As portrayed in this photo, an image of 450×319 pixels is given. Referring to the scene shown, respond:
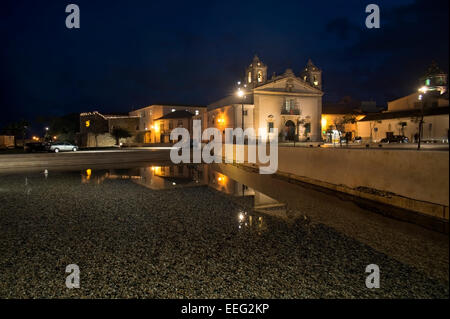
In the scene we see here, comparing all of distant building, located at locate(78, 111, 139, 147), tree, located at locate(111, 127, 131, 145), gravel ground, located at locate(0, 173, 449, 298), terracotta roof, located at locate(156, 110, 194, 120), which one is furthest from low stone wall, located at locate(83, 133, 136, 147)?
gravel ground, located at locate(0, 173, 449, 298)

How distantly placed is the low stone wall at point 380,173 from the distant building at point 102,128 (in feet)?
159

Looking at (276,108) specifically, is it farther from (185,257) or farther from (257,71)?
(185,257)

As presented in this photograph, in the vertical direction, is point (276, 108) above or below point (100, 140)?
above

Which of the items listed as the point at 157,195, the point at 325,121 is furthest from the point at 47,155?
the point at 325,121

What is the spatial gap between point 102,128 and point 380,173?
63.2 meters

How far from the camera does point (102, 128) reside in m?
61.8

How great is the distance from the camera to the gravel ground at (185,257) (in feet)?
10.8

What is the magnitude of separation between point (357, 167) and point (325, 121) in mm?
56129

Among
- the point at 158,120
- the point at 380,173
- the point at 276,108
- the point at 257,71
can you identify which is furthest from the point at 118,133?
the point at 380,173

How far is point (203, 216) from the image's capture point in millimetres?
6922

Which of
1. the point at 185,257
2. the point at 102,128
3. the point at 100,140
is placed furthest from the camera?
the point at 102,128

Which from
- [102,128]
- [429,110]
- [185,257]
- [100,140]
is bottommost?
[185,257]

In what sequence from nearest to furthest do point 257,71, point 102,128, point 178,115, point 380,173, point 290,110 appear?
point 380,173
point 290,110
point 257,71
point 178,115
point 102,128
